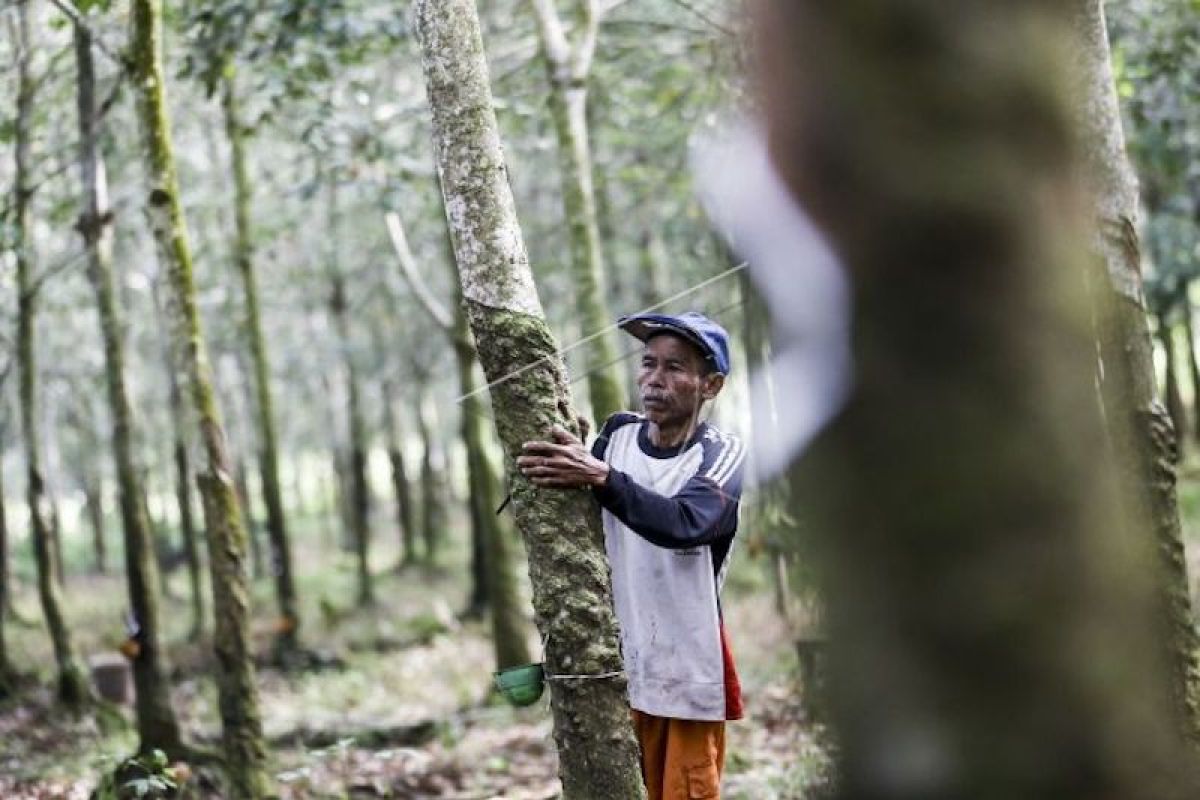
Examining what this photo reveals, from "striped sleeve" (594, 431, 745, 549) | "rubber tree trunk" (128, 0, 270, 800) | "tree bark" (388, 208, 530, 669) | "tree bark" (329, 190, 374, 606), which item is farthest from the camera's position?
"tree bark" (329, 190, 374, 606)

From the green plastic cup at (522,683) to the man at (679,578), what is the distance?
0.32 metres

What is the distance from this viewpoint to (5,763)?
10203 millimetres

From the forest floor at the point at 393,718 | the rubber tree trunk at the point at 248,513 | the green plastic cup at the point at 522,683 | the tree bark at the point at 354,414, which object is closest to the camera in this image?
the green plastic cup at the point at 522,683

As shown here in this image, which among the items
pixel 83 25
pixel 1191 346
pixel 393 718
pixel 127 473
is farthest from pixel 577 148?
pixel 1191 346

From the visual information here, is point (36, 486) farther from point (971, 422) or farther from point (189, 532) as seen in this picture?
point (971, 422)

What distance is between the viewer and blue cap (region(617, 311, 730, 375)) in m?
3.93

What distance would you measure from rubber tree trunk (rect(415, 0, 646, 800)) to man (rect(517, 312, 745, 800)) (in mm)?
415

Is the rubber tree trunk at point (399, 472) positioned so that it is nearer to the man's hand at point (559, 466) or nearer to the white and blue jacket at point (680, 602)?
the white and blue jacket at point (680, 602)

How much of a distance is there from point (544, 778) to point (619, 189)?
12.4 metres

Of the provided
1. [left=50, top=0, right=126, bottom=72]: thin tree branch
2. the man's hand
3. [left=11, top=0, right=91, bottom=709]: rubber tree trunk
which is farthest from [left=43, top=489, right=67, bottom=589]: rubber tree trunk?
the man's hand

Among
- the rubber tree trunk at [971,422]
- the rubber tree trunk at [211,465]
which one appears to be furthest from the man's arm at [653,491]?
the rubber tree trunk at [211,465]

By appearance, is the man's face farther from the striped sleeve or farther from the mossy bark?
the mossy bark

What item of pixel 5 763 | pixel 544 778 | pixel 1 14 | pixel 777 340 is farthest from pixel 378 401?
pixel 777 340

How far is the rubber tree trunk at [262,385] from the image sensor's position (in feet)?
47.5
